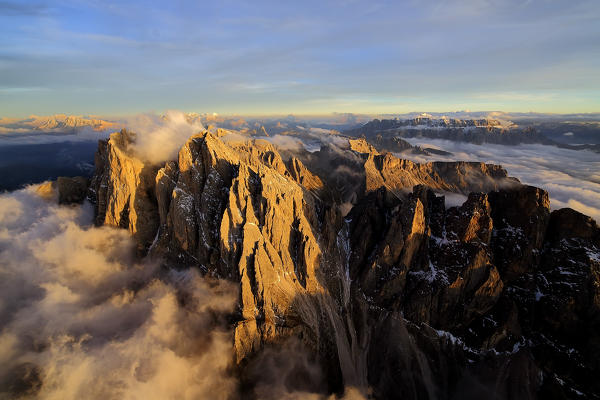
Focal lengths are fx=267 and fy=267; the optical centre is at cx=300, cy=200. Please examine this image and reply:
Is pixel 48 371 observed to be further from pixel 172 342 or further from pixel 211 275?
pixel 211 275

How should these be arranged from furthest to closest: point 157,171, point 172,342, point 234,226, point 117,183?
point 157,171
point 117,183
point 234,226
point 172,342

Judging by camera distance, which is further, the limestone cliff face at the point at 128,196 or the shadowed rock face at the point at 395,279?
the limestone cliff face at the point at 128,196

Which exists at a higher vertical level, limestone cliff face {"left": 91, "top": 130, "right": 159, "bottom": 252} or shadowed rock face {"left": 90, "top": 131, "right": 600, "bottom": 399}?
limestone cliff face {"left": 91, "top": 130, "right": 159, "bottom": 252}

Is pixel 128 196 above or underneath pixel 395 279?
above

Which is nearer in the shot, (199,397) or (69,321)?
(199,397)

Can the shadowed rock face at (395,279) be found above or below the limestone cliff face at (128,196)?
below

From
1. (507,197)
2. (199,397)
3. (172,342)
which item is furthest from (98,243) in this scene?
(507,197)

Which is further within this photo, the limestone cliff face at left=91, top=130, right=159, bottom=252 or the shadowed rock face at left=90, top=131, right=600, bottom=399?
the limestone cliff face at left=91, top=130, right=159, bottom=252

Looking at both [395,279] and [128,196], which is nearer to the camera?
[128,196]
